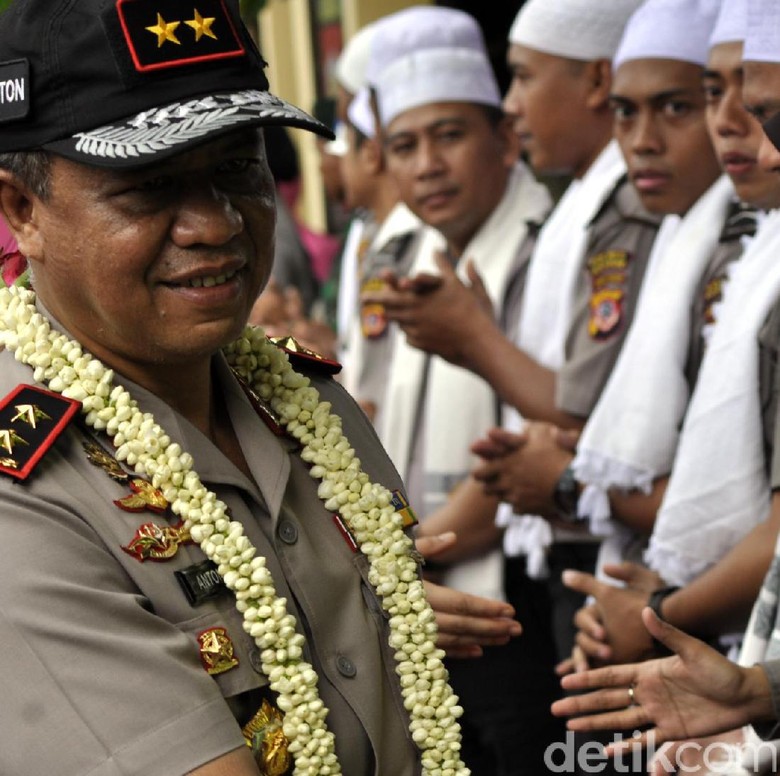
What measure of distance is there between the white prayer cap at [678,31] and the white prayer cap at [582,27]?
535 mm

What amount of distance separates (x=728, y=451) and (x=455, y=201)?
181 centimetres

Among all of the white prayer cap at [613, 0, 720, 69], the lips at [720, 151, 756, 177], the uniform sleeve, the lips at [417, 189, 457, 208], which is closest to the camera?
the uniform sleeve

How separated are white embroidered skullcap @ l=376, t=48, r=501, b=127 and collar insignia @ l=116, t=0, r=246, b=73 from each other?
299 cm

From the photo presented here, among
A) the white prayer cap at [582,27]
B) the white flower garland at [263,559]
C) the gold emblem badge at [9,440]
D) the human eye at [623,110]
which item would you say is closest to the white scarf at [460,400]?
the white prayer cap at [582,27]

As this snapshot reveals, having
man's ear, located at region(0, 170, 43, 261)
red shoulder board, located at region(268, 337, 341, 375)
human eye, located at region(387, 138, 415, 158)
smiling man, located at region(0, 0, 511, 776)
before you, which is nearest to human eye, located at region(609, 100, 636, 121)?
human eye, located at region(387, 138, 415, 158)

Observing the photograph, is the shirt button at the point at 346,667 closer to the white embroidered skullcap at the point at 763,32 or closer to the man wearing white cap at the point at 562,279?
the white embroidered skullcap at the point at 763,32

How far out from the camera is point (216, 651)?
1.85m

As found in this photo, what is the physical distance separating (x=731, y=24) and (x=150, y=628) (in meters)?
2.28

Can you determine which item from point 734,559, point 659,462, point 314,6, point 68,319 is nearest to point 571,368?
point 659,462

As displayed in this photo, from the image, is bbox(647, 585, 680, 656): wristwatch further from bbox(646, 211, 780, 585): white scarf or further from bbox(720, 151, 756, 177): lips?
bbox(720, 151, 756, 177): lips

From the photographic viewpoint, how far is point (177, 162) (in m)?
1.88

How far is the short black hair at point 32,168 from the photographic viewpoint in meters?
1.87

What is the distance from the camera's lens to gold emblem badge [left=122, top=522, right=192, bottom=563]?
6.01 feet

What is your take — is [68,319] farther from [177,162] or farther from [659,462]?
[659,462]
